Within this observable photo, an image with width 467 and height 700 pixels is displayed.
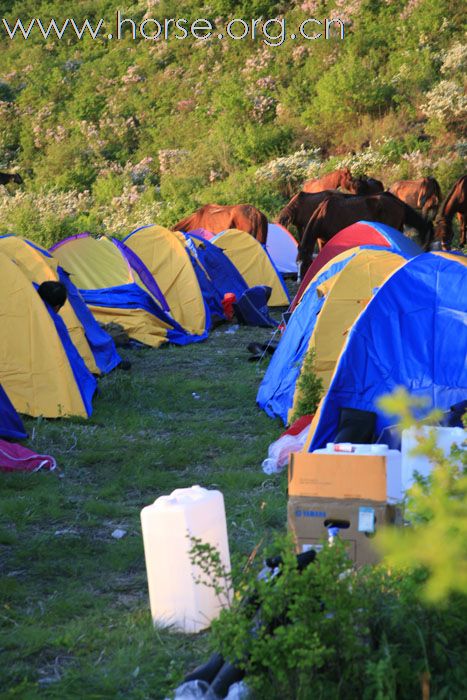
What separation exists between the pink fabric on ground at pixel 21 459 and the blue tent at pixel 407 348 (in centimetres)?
184

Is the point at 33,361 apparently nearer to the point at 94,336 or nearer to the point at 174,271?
the point at 94,336

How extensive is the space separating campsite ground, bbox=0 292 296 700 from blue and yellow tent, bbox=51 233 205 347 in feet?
6.02

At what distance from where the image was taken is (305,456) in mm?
4266

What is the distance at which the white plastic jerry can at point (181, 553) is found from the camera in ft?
13.0

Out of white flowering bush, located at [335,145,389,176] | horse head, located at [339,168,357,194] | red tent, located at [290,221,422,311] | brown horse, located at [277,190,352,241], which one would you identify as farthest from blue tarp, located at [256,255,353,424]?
white flowering bush, located at [335,145,389,176]

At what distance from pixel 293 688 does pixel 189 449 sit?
4.15 m

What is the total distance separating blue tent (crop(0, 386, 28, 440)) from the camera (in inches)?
277

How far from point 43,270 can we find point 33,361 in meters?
1.28

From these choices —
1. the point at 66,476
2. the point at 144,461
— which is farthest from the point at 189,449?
the point at 66,476

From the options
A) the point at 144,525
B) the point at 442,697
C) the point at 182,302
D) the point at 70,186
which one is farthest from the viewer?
the point at 70,186

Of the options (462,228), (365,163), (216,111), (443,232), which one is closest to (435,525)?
(443,232)

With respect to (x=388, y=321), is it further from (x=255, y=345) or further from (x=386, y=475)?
(x=255, y=345)

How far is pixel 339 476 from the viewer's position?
4215 mm

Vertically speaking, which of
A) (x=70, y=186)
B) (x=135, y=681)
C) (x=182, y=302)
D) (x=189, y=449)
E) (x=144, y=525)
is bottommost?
(x=70, y=186)
